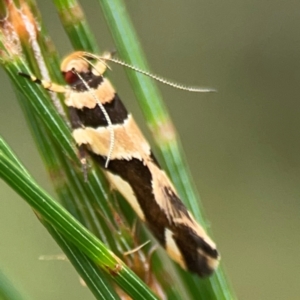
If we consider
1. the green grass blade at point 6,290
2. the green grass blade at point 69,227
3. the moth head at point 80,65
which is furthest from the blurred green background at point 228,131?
the green grass blade at point 69,227

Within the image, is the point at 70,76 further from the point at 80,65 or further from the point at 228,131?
the point at 228,131

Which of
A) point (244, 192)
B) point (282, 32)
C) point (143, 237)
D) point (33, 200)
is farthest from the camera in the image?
point (244, 192)

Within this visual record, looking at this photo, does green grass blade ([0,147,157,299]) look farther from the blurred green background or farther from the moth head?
the blurred green background

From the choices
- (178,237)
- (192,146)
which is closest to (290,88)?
(192,146)

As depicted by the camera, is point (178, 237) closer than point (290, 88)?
Yes

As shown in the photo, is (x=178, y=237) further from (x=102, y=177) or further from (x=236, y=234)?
(x=236, y=234)

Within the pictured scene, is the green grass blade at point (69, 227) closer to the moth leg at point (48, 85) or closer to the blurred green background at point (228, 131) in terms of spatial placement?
the moth leg at point (48, 85)
